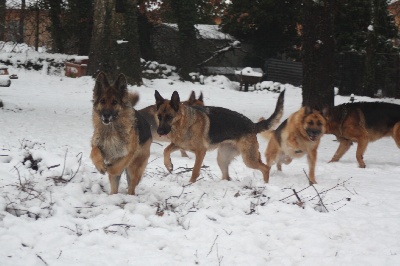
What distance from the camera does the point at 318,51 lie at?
12727 millimetres

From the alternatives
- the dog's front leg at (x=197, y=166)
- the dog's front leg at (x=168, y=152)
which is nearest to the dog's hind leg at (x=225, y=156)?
the dog's front leg at (x=197, y=166)

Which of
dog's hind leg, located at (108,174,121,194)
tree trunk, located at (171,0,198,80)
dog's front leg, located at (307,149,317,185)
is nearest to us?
dog's hind leg, located at (108,174,121,194)

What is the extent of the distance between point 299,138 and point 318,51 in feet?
18.2

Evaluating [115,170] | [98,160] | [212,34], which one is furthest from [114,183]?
[212,34]

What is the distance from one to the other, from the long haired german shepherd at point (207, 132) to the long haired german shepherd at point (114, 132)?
117 centimetres

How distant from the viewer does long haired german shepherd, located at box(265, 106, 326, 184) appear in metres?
7.80

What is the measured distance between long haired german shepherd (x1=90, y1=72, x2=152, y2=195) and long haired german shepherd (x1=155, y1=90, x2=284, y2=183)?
1171 mm

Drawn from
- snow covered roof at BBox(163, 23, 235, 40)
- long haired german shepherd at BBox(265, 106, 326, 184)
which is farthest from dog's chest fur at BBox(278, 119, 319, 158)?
snow covered roof at BBox(163, 23, 235, 40)

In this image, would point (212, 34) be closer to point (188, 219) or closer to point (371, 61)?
point (371, 61)

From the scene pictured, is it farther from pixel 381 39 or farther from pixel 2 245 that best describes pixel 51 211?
pixel 381 39

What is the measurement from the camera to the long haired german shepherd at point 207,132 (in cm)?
705

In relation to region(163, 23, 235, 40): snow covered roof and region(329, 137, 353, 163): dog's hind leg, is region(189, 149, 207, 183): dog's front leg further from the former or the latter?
region(163, 23, 235, 40): snow covered roof

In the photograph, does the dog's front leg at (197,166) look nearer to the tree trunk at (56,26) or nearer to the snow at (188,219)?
the snow at (188,219)

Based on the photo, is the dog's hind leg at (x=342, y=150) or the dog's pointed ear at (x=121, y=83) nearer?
the dog's pointed ear at (x=121, y=83)
